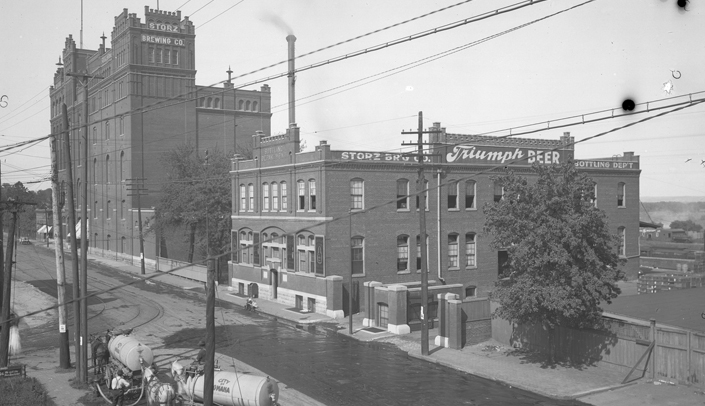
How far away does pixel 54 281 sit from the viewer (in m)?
59.4

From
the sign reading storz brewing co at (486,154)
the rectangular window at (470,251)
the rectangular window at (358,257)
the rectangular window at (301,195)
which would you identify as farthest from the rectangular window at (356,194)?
the rectangular window at (470,251)

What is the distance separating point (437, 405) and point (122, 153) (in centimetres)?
6877

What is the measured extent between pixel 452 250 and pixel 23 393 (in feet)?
94.5

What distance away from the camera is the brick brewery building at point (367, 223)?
39.5 m

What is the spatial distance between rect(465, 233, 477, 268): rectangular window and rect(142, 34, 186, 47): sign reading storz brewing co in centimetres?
5252

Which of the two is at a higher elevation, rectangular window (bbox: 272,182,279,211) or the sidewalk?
rectangular window (bbox: 272,182,279,211)

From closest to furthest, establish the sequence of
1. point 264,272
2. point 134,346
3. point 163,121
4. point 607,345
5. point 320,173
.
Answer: point 134,346 → point 607,345 → point 320,173 → point 264,272 → point 163,121

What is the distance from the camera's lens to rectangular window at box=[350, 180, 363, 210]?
40.3 meters

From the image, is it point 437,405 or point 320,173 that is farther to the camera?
point 320,173

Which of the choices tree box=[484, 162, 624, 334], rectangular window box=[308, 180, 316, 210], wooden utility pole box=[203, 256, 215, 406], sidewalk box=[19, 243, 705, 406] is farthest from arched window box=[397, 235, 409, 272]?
wooden utility pole box=[203, 256, 215, 406]

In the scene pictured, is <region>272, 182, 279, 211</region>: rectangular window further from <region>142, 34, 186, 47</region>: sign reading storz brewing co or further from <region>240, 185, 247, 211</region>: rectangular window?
<region>142, 34, 186, 47</region>: sign reading storz brewing co

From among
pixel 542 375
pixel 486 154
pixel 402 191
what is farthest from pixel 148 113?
pixel 542 375

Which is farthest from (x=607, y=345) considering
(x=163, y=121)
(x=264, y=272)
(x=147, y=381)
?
(x=163, y=121)

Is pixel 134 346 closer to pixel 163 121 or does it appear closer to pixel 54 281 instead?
pixel 54 281
